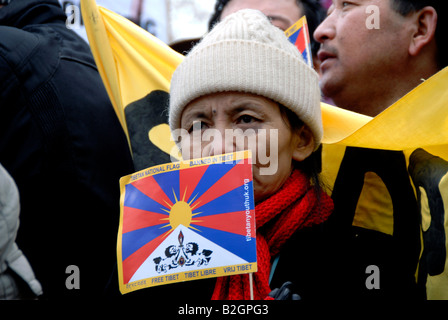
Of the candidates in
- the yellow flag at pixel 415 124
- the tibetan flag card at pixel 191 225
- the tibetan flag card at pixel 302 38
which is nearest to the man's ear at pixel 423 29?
the tibetan flag card at pixel 302 38

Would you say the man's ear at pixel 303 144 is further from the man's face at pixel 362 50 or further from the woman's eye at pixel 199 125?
the man's face at pixel 362 50

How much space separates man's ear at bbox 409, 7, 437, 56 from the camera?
7.31 ft

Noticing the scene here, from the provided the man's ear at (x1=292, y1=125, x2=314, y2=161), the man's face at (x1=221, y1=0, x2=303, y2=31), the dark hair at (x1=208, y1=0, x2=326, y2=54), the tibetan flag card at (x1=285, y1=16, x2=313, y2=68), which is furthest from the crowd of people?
the dark hair at (x1=208, y1=0, x2=326, y2=54)

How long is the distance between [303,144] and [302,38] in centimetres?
60

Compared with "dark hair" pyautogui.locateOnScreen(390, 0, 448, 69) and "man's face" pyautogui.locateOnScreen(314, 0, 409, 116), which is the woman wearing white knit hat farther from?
"dark hair" pyautogui.locateOnScreen(390, 0, 448, 69)

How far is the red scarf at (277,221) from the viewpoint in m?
1.54

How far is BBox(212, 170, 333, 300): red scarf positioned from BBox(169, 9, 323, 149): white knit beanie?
21 centimetres

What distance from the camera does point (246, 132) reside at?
1.63m

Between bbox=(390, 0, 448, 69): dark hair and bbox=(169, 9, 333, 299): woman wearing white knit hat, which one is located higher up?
bbox=(390, 0, 448, 69): dark hair

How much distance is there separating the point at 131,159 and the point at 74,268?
0.57m

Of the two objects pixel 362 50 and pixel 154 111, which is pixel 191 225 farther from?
pixel 362 50

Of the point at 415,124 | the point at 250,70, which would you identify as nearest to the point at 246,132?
the point at 250,70
